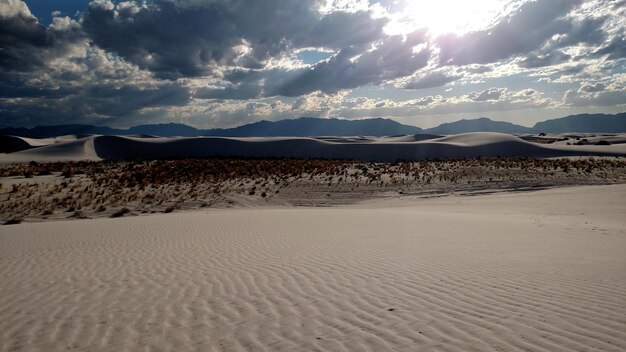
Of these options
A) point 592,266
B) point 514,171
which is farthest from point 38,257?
point 514,171

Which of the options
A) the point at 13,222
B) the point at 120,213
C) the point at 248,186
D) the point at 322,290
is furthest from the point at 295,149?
the point at 322,290

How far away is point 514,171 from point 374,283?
25652 millimetres

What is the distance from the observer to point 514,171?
90.1 ft

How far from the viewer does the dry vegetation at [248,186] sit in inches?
739

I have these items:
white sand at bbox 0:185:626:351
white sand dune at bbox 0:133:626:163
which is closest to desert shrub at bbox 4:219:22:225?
white sand at bbox 0:185:626:351

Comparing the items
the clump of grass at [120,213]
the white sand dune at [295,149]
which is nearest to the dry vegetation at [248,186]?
the clump of grass at [120,213]

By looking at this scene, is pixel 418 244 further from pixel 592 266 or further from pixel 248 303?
pixel 248 303

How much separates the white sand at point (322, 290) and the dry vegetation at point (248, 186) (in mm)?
8395

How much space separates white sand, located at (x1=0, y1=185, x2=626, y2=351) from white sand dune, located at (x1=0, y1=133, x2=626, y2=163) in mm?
46964

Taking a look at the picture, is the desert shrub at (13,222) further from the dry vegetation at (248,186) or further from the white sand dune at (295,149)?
the white sand dune at (295,149)

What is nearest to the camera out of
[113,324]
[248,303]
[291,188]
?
[113,324]

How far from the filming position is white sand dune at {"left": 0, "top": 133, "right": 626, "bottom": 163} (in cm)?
5247

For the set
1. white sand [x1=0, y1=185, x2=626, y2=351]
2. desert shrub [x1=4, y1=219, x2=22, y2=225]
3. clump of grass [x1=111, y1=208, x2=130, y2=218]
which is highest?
white sand [x1=0, y1=185, x2=626, y2=351]

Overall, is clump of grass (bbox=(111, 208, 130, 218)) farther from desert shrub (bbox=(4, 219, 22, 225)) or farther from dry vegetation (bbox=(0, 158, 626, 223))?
desert shrub (bbox=(4, 219, 22, 225))
